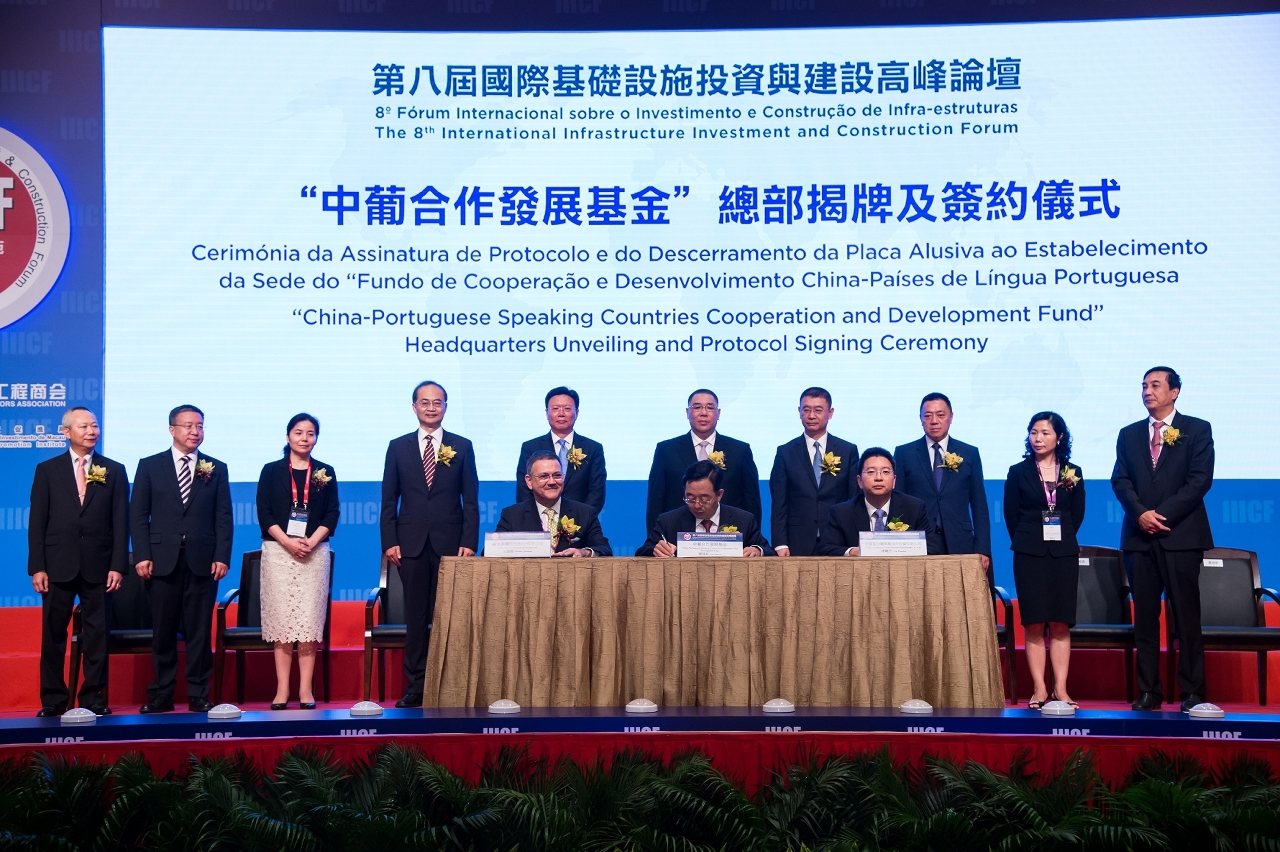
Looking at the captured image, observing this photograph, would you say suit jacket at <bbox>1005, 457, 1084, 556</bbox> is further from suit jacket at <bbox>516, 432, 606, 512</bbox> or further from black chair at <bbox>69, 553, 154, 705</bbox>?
black chair at <bbox>69, 553, 154, 705</bbox>

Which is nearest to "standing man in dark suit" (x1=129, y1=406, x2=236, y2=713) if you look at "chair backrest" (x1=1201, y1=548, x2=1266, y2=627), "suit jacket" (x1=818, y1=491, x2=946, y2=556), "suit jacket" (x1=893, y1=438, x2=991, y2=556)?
"suit jacket" (x1=818, y1=491, x2=946, y2=556)

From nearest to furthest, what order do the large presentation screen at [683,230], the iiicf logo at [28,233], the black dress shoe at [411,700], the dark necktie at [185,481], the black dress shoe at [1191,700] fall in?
the black dress shoe at [1191,700]
the black dress shoe at [411,700]
the dark necktie at [185,481]
the large presentation screen at [683,230]
the iiicf logo at [28,233]

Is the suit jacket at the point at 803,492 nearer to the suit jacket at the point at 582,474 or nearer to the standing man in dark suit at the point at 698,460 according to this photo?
the standing man in dark suit at the point at 698,460

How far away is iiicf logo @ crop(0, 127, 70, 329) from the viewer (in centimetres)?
641

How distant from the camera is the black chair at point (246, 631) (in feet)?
17.4

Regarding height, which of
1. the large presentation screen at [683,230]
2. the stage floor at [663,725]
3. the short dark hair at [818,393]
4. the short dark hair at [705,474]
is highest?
the large presentation screen at [683,230]

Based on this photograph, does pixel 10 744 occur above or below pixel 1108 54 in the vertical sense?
below

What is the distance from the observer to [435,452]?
5262 millimetres

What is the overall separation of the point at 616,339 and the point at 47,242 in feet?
10.6

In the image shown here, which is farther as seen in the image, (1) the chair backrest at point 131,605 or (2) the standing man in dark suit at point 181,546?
(1) the chair backrest at point 131,605

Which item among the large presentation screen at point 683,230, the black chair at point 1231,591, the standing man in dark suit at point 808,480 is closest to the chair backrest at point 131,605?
the large presentation screen at point 683,230

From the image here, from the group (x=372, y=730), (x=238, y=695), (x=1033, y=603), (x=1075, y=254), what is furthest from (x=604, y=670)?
(x=1075, y=254)

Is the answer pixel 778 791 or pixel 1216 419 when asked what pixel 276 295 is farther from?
pixel 1216 419

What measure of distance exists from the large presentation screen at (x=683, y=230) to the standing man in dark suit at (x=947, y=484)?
0.78m
